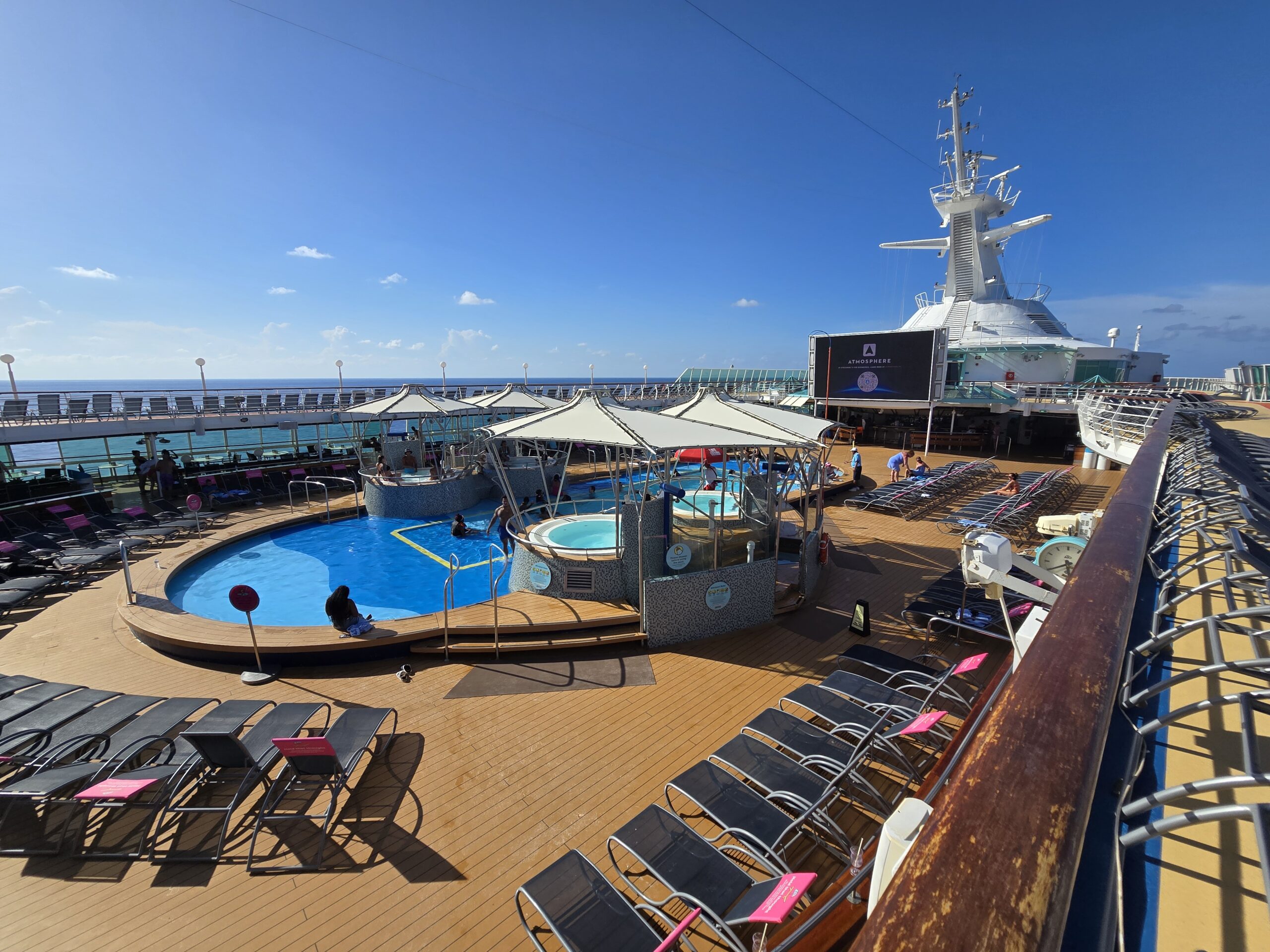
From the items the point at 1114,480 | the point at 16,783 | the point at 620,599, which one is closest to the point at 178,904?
the point at 16,783

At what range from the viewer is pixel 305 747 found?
14.7 ft

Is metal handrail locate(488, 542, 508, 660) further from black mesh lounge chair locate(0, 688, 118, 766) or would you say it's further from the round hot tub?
black mesh lounge chair locate(0, 688, 118, 766)

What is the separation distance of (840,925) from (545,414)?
863cm

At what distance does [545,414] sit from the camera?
10.1 meters

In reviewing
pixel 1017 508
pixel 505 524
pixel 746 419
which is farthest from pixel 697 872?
pixel 1017 508

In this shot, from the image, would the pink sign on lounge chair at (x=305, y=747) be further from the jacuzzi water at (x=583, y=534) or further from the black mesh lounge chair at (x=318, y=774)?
the jacuzzi water at (x=583, y=534)

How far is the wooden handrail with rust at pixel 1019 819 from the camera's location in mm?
555

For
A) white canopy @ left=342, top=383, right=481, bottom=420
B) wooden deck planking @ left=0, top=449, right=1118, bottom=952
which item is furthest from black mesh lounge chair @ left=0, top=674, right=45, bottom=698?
white canopy @ left=342, top=383, right=481, bottom=420

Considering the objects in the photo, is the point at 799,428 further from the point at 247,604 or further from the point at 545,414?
the point at 247,604

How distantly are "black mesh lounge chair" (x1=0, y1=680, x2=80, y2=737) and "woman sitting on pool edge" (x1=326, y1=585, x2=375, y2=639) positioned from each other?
8.20 feet

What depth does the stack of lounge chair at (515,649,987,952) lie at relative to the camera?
10.7 ft

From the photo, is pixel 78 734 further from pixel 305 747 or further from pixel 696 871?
pixel 696 871

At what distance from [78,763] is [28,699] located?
1600 millimetres

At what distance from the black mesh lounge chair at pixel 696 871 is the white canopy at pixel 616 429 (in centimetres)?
475
